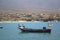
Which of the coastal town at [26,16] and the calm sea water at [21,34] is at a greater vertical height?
the coastal town at [26,16]

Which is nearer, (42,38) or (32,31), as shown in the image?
(42,38)

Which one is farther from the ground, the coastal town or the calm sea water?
the coastal town

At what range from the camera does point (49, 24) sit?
17.9ft

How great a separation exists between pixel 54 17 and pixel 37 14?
440 mm

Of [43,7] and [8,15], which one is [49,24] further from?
[8,15]

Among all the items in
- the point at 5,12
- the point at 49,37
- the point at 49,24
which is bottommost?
the point at 49,37

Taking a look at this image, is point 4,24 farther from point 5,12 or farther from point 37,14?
point 37,14

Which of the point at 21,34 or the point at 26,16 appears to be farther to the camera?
the point at 21,34

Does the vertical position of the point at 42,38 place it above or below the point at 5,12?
below

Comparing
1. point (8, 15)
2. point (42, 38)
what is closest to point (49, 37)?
point (42, 38)

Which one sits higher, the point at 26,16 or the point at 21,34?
the point at 26,16

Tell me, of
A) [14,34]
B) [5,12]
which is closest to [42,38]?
[14,34]

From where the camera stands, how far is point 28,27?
5.62m

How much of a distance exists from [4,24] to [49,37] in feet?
4.06
